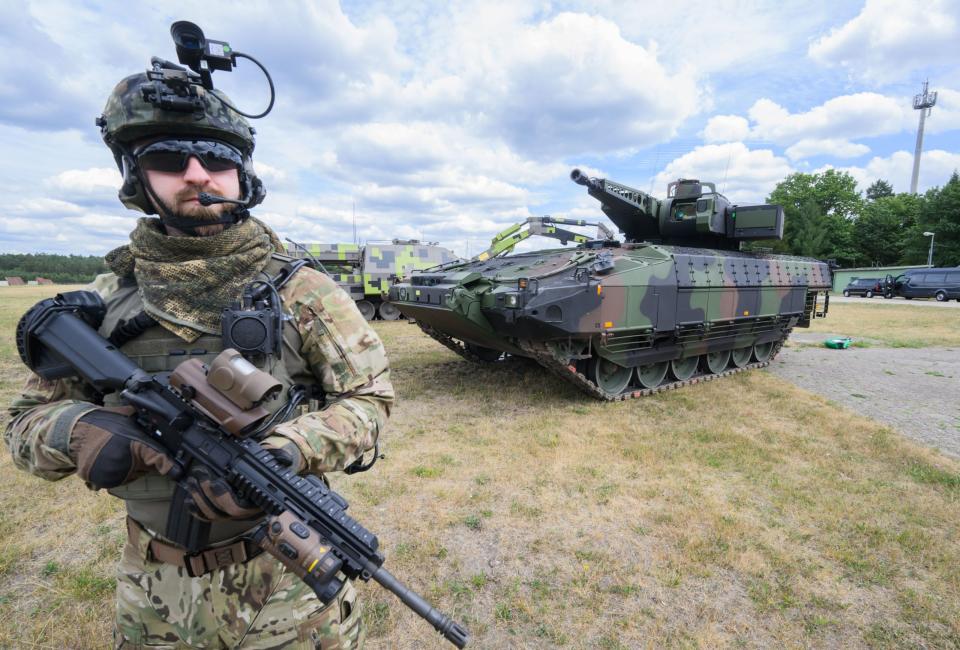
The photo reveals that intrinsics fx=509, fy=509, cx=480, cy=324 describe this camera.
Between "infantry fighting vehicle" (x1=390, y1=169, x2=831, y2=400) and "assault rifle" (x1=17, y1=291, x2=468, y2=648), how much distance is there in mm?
4296

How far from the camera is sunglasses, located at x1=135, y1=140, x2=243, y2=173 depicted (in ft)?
4.95

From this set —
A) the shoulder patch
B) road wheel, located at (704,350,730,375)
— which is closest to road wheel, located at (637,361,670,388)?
road wheel, located at (704,350,730,375)

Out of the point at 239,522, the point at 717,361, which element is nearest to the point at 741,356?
the point at 717,361

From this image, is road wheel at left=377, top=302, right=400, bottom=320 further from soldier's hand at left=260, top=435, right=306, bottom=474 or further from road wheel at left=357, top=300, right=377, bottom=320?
soldier's hand at left=260, top=435, right=306, bottom=474

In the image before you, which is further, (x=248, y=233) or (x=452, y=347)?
(x=452, y=347)

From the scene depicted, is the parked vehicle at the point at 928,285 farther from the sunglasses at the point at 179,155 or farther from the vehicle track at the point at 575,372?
the sunglasses at the point at 179,155

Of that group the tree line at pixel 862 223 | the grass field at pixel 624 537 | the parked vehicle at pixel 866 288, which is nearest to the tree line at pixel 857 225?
the tree line at pixel 862 223

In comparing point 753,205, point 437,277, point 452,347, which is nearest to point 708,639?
point 437,277

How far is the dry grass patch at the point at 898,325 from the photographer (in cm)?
1268

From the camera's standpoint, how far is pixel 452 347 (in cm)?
839

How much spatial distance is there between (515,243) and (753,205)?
6.93 meters

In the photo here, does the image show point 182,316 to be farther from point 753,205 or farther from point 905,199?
point 905,199

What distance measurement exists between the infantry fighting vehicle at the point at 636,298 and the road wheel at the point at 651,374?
2 cm

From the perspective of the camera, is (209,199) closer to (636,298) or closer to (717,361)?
(636,298)
